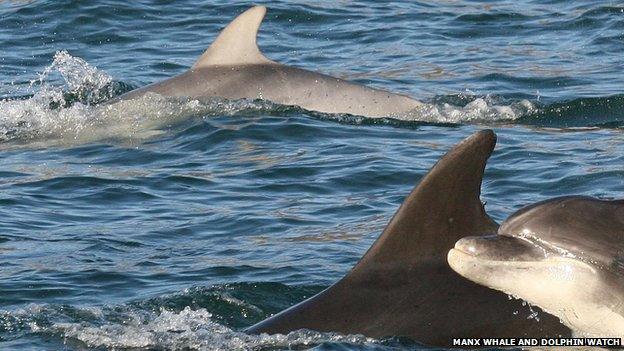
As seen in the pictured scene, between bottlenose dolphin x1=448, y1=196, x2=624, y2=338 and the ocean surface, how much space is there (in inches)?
35.6

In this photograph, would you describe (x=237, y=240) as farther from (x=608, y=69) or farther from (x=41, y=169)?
(x=608, y=69)

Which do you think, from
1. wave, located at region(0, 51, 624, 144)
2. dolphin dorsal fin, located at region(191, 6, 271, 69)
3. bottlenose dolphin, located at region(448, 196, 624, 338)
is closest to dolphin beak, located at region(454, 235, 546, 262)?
bottlenose dolphin, located at region(448, 196, 624, 338)

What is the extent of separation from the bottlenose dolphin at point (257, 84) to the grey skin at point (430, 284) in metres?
8.38

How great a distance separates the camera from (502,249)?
19.9 feet

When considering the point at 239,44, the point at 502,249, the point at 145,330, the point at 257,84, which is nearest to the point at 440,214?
the point at 502,249

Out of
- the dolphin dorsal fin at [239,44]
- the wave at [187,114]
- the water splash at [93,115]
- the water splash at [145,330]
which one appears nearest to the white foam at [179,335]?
the water splash at [145,330]

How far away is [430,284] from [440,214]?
13.0 inches

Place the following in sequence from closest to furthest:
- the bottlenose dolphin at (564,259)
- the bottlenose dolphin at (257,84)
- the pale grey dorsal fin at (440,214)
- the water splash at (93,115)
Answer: the bottlenose dolphin at (564,259) → the pale grey dorsal fin at (440,214) → the water splash at (93,115) → the bottlenose dolphin at (257,84)

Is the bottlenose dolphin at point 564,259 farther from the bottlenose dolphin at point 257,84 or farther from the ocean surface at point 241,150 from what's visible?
the bottlenose dolphin at point 257,84

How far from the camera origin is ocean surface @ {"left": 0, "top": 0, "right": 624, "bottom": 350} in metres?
9.34

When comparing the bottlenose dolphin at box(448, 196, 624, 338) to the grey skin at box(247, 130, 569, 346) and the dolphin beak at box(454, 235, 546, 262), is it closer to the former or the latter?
the dolphin beak at box(454, 235, 546, 262)

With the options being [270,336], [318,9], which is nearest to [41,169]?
[270,336]

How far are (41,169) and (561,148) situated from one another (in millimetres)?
4867

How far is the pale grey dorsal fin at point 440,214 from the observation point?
6.68 metres
